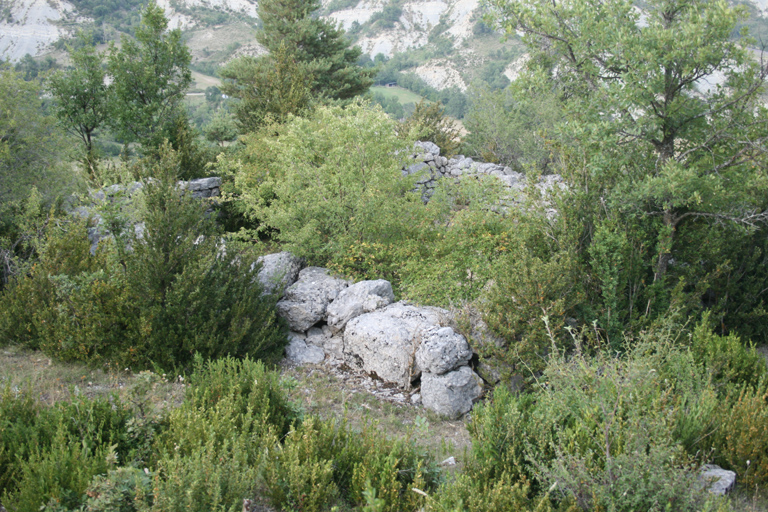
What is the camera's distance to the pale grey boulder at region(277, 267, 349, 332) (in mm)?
7508

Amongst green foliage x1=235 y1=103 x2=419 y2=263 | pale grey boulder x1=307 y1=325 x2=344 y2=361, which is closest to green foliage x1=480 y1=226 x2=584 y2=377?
pale grey boulder x1=307 y1=325 x2=344 y2=361


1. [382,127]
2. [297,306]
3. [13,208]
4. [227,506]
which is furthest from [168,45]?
[227,506]

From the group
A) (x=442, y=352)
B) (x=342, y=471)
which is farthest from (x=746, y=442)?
(x=342, y=471)

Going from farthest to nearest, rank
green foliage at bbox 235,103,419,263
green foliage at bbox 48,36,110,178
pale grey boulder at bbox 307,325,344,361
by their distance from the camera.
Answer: green foliage at bbox 48,36,110,178, green foliage at bbox 235,103,419,263, pale grey boulder at bbox 307,325,344,361

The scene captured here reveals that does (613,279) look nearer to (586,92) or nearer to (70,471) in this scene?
(586,92)

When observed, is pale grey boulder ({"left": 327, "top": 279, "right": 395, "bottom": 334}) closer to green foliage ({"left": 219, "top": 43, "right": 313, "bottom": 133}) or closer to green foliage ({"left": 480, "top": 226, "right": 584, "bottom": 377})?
green foliage ({"left": 480, "top": 226, "right": 584, "bottom": 377})

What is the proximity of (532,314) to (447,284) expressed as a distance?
1.64 meters

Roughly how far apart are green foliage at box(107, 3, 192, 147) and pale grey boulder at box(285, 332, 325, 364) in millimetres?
10103

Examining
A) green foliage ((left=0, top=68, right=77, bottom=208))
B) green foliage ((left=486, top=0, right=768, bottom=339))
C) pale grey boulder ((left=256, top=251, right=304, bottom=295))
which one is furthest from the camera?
green foliage ((left=0, top=68, right=77, bottom=208))

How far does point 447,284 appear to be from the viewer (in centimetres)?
738

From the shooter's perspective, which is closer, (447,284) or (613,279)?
(613,279)

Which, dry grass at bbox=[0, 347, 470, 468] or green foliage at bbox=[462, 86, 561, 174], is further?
green foliage at bbox=[462, 86, 561, 174]

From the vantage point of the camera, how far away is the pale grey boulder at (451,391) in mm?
5961

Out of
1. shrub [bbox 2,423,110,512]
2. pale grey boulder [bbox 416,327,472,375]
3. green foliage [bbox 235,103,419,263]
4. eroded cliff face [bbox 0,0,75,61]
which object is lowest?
pale grey boulder [bbox 416,327,472,375]
